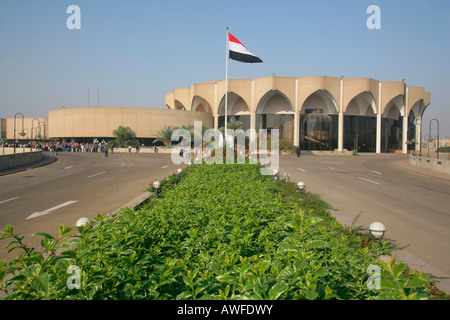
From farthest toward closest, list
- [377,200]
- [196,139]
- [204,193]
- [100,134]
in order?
[100,134] → [196,139] → [377,200] → [204,193]

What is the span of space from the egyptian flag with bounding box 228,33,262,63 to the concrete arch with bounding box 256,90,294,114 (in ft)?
133

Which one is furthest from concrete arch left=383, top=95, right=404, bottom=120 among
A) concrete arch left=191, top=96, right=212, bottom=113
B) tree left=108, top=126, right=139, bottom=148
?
tree left=108, top=126, right=139, bottom=148

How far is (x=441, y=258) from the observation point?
545 cm

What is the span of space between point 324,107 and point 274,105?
10.1 m

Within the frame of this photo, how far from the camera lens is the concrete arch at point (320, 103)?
60.4 metres

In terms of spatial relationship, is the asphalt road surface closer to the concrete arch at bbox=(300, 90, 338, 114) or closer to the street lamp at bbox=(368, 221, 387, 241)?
the street lamp at bbox=(368, 221, 387, 241)

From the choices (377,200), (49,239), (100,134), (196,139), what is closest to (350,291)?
(49,239)

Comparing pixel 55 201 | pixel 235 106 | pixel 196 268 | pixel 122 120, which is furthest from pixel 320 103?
pixel 196 268

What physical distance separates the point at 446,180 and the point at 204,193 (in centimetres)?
1814

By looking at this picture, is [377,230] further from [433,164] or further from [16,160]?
[16,160]

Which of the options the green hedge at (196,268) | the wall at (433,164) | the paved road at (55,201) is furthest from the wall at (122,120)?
the green hedge at (196,268)

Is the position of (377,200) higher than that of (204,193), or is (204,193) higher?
(204,193)

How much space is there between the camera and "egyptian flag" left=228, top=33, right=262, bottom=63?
21.0 metres
